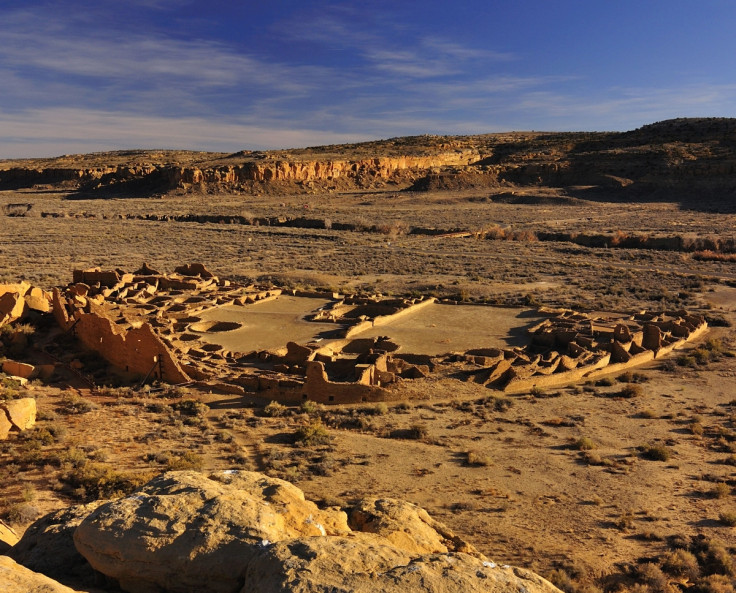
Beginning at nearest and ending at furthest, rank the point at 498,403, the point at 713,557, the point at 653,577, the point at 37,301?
the point at 653,577 < the point at 713,557 < the point at 498,403 < the point at 37,301

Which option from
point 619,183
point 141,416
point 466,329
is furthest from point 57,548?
point 619,183

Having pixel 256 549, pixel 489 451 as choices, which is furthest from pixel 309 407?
pixel 256 549

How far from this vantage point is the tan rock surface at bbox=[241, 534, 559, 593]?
5.45 m

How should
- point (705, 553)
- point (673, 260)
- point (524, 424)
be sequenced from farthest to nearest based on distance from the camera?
point (673, 260) < point (524, 424) < point (705, 553)

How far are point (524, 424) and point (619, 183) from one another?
3047 inches

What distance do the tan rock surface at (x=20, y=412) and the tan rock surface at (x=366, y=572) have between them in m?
10.1

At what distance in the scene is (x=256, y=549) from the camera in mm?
6145

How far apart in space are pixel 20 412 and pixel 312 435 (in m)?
6.34

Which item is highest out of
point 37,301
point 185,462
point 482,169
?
point 482,169

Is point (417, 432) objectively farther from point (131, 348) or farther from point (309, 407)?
point (131, 348)

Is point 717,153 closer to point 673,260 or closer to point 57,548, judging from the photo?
point 673,260

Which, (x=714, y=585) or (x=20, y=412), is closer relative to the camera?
(x=714, y=585)

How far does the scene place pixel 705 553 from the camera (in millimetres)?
9602

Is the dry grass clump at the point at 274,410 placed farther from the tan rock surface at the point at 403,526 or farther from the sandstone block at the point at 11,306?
the sandstone block at the point at 11,306
